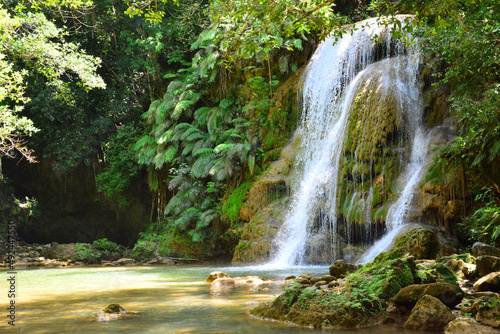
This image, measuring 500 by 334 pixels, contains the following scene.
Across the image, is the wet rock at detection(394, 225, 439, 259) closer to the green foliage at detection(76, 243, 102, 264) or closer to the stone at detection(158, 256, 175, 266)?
the stone at detection(158, 256, 175, 266)

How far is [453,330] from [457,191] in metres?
6.23

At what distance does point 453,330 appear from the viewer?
4.11 metres

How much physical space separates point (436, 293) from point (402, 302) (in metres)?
0.35

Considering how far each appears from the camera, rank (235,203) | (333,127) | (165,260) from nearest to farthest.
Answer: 1. (333,127)
2. (235,203)
3. (165,260)

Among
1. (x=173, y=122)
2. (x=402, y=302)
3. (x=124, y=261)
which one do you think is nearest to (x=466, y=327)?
(x=402, y=302)

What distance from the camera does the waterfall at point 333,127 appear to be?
11.8 metres

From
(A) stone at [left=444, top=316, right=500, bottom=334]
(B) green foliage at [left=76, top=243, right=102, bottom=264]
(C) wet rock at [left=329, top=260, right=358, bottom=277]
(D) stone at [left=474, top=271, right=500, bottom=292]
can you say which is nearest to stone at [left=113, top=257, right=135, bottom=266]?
(B) green foliage at [left=76, top=243, right=102, bottom=264]

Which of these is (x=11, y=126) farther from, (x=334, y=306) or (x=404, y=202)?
(x=334, y=306)

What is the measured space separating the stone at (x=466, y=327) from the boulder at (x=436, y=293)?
0.52 m

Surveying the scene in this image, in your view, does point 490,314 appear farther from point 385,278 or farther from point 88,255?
point 88,255

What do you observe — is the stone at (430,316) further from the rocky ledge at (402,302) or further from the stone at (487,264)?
the stone at (487,264)

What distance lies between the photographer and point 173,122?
1861cm

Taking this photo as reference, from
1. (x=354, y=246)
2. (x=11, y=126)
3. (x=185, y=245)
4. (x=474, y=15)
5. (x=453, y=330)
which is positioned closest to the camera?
(x=453, y=330)

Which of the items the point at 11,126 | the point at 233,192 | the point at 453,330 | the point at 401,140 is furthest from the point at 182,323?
the point at 11,126
